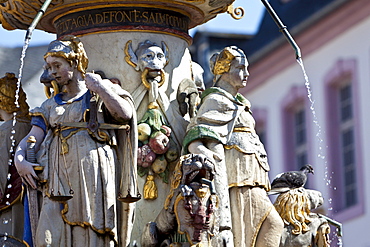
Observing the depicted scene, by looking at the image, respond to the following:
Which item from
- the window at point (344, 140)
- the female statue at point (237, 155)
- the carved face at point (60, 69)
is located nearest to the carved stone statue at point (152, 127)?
the female statue at point (237, 155)

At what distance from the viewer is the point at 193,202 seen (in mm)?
18078

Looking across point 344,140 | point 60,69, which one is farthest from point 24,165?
point 344,140

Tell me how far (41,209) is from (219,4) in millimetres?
3253

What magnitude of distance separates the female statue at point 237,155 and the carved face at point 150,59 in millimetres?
579

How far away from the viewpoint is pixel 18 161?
1838cm

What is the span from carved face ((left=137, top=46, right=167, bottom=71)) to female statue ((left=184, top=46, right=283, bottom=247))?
579 mm

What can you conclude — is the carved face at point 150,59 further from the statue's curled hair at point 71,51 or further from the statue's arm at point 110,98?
the statue's arm at point 110,98

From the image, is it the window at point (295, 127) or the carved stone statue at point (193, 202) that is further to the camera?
the window at point (295, 127)

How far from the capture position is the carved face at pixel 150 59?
1959 centimetres

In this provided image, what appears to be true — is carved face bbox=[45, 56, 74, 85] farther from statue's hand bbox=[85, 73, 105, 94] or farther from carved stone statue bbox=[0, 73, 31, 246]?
carved stone statue bbox=[0, 73, 31, 246]

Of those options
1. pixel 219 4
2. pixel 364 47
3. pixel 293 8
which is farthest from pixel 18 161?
pixel 293 8

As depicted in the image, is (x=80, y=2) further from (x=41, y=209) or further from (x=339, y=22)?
(x=339, y=22)

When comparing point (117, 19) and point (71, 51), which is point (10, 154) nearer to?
point (71, 51)

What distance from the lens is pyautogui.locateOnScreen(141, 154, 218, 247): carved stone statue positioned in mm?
18078
